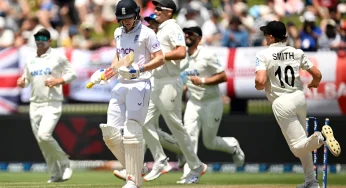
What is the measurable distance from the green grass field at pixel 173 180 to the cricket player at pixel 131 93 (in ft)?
7.45

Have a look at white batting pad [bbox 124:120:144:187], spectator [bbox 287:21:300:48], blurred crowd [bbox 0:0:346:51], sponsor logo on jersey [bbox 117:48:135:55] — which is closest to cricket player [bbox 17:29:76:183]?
sponsor logo on jersey [bbox 117:48:135:55]

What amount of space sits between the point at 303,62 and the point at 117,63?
244 cm

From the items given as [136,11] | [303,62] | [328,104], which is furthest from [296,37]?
[136,11]

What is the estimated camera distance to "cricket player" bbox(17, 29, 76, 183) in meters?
15.6

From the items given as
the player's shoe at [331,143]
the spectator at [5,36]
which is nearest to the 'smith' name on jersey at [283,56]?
the player's shoe at [331,143]

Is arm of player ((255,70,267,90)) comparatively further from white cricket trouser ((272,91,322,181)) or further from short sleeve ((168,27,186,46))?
short sleeve ((168,27,186,46))

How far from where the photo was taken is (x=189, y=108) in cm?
1630

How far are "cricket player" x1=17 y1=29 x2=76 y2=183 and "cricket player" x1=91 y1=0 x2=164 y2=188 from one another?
3878 millimetres

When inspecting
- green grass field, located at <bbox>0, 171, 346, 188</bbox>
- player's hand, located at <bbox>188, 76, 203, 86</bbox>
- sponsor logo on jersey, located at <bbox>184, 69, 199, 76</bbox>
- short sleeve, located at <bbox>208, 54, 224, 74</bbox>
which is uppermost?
short sleeve, located at <bbox>208, 54, 224, 74</bbox>

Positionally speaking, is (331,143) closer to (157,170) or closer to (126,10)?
(126,10)

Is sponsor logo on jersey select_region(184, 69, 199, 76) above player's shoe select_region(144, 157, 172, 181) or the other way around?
above

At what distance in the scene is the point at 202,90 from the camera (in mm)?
16250

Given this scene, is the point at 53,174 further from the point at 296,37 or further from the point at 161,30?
the point at 296,37

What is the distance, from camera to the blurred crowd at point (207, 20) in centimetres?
1991
